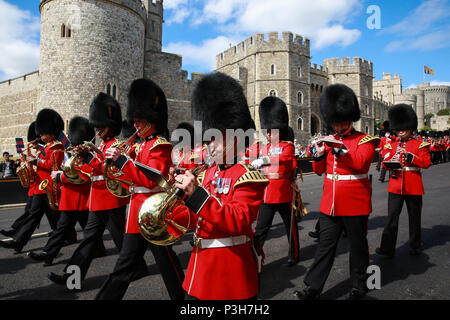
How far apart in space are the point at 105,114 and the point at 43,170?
187 cm

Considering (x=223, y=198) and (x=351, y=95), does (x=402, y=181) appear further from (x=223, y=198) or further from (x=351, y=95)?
(x=223, y=198)

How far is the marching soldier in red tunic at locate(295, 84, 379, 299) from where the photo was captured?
3172mm

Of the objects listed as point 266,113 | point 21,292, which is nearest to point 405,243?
point 266,113

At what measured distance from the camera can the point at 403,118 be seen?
17.1ft

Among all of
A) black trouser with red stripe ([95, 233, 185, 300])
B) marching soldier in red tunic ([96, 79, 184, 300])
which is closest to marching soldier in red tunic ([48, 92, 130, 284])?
marching soldier in red tunic ([96, 79, 184, 300])

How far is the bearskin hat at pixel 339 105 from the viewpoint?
3793 mm

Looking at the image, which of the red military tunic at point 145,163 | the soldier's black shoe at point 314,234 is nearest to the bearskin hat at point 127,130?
the red military tunic at point 145,163

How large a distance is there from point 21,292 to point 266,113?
4.18m

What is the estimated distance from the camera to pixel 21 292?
350 cm

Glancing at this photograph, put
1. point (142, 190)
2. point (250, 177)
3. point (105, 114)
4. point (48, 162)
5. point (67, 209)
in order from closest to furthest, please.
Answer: point (250, 177) < point (142, 190) < point (67, 209) < point (105, 114) < point (48, 162)

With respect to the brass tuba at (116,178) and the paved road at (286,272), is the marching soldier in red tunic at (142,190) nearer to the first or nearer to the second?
the brass tuba at (116,178)

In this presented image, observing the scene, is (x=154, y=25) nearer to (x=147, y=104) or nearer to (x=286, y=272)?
(x=147, y=104)

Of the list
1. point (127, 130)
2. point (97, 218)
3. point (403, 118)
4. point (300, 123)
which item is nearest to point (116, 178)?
point (97, 218)

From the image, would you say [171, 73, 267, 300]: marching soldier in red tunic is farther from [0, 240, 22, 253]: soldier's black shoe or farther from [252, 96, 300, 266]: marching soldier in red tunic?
[0, 240, 22, 253]: soldier's black shoe
